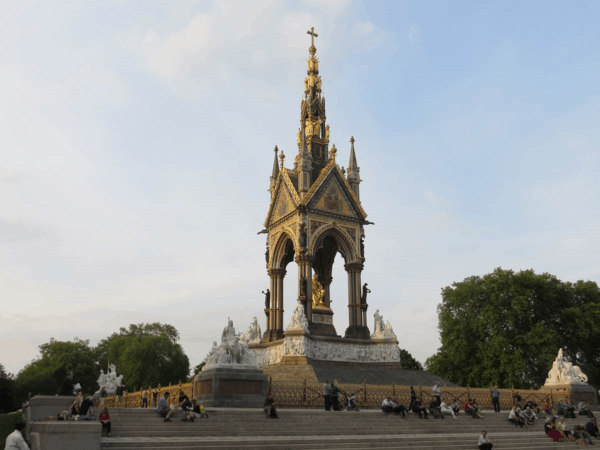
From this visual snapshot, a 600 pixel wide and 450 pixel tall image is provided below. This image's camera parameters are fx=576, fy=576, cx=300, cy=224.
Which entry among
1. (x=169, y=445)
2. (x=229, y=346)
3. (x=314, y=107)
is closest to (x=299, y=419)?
(x=229, y=346)

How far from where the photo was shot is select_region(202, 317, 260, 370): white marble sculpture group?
1844 cm

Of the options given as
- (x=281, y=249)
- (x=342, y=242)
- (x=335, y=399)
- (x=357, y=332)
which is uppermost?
(x=342, y=242)

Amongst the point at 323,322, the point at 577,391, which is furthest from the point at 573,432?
the point at 323,322

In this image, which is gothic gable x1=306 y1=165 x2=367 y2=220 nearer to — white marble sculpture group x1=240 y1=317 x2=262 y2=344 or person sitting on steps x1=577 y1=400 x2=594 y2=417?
white marble sculpture group x1=240 y1=317 x2=262 y2=344

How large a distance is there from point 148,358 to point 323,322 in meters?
28.5

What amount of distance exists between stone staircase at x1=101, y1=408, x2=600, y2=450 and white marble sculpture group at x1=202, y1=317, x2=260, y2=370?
79.5 inches

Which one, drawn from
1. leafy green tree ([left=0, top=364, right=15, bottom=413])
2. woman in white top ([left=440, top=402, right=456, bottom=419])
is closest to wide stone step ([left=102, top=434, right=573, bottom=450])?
woman in white top ([left=440, top=402, right=456, bottom=419])

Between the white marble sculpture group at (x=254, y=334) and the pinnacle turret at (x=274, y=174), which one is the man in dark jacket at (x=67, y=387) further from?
the pinnacle turret at (x=274, y=174)

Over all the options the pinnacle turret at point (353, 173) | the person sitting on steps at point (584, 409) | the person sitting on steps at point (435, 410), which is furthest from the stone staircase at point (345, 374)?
the pinnacle turret at point (353, 173)

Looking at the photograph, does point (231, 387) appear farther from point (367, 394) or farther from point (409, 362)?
point (409, 362)

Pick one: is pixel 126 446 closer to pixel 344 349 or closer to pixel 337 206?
pixel 344 349

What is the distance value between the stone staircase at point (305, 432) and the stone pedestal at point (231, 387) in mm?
1073

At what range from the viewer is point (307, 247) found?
101ft

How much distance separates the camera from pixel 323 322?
31375mm
